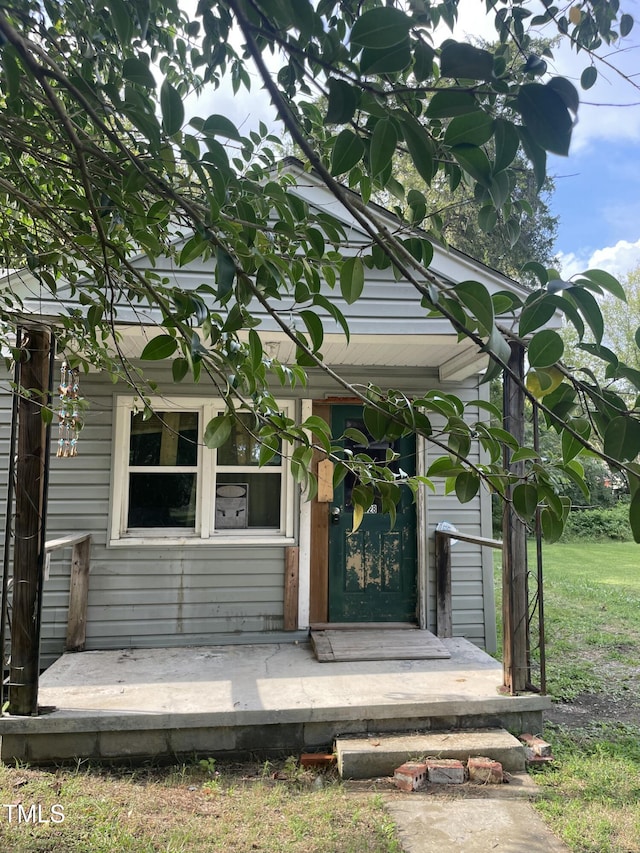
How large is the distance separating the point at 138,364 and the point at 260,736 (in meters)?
3.09

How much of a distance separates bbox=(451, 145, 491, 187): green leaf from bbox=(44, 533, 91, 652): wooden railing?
4.53 meters

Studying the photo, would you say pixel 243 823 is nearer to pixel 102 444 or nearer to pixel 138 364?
pixel 102 444

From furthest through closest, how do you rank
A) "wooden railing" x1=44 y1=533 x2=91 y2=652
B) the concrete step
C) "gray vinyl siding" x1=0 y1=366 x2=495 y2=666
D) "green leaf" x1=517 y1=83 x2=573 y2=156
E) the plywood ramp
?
"gray vinyl siding" x1=0 y1=366 x2=495 y2=666 → "wooden railing" x1=44 y1=533 x2=91 y2=652 → the plywood ramp → the concrete step → "green leaf" x1=517 y1=83 x2=573 y2=156

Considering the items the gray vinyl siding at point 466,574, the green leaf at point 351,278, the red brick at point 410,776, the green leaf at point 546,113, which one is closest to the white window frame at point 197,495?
the gray vinyl siding at point 466,574

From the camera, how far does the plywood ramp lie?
14.0ft

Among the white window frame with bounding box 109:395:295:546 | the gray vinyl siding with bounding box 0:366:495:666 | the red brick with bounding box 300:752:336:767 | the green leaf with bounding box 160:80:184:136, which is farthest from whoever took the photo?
the white window frame with bounding box 109:395:295:546

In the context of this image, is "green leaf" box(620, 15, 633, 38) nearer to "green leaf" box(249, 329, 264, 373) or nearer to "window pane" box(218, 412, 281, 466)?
"green leaf" box(249, 329, 264, 373)

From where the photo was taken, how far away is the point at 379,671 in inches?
159

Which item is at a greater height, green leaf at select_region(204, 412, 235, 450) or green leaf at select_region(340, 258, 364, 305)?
green leaf at select_region(340, 258, 364, 305)

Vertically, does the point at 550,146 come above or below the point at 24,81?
below

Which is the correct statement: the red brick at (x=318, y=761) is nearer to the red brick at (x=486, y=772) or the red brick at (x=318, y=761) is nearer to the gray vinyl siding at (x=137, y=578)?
the red brick at (x=486, y=772)

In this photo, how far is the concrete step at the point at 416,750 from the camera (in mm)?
3182

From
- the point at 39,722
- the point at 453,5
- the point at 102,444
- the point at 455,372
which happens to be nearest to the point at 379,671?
the point at 39,722

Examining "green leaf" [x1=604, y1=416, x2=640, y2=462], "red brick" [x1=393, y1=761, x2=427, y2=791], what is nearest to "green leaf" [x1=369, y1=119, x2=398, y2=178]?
"green leaf" [x1=604, y1=416, x2=640, y2=462]
